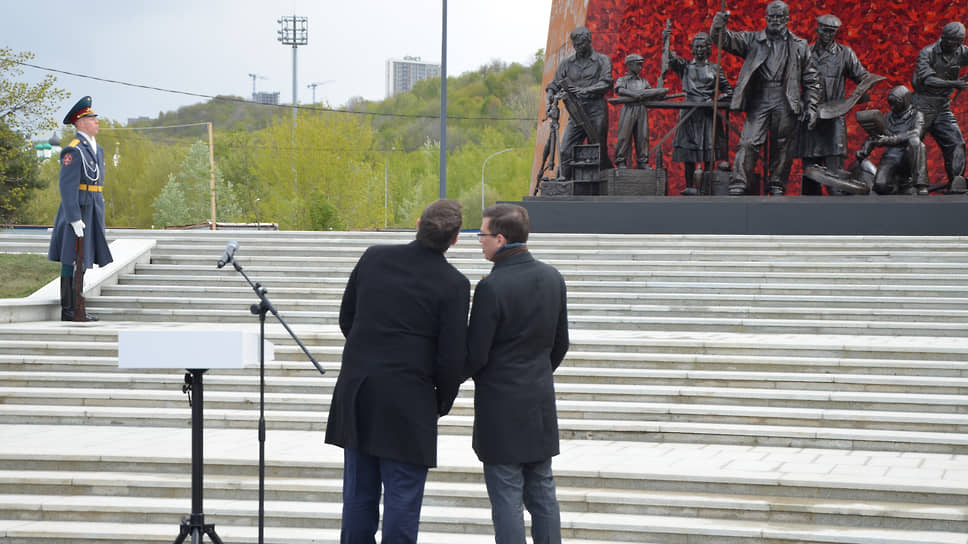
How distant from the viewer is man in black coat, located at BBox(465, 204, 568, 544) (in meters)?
4.18

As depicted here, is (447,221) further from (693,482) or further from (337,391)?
(693,482)

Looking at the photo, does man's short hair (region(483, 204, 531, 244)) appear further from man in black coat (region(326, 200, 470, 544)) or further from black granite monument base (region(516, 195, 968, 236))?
black granite monument base (region(516, 195, 968, 236))

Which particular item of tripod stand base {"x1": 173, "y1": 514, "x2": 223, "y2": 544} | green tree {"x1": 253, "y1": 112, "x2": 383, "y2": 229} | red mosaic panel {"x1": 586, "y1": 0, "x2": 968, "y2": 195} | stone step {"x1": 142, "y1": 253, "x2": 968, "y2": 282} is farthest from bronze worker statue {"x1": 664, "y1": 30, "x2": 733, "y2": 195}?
green tree {"x1": 253, "y1": 112, "x2": 383, "y2": 229}

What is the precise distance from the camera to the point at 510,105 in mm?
90562

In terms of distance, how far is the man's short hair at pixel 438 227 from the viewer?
412 cm

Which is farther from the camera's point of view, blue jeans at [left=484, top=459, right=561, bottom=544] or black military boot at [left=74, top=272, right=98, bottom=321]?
black military boot at [left=74, top=272, right=98, bottom=321]

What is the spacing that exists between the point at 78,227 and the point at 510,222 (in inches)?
293

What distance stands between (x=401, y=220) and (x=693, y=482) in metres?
66.8

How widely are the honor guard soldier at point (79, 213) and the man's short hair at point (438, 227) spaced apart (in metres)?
7.22

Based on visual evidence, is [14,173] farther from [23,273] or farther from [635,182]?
[635,182]

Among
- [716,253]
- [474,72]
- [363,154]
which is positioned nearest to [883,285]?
[716,253]

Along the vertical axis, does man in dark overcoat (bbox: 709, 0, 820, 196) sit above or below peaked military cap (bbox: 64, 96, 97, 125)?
above

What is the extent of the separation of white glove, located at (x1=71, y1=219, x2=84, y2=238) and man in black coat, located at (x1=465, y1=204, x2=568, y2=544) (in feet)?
24.1

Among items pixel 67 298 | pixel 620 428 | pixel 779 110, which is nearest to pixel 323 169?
pixel 779 110
